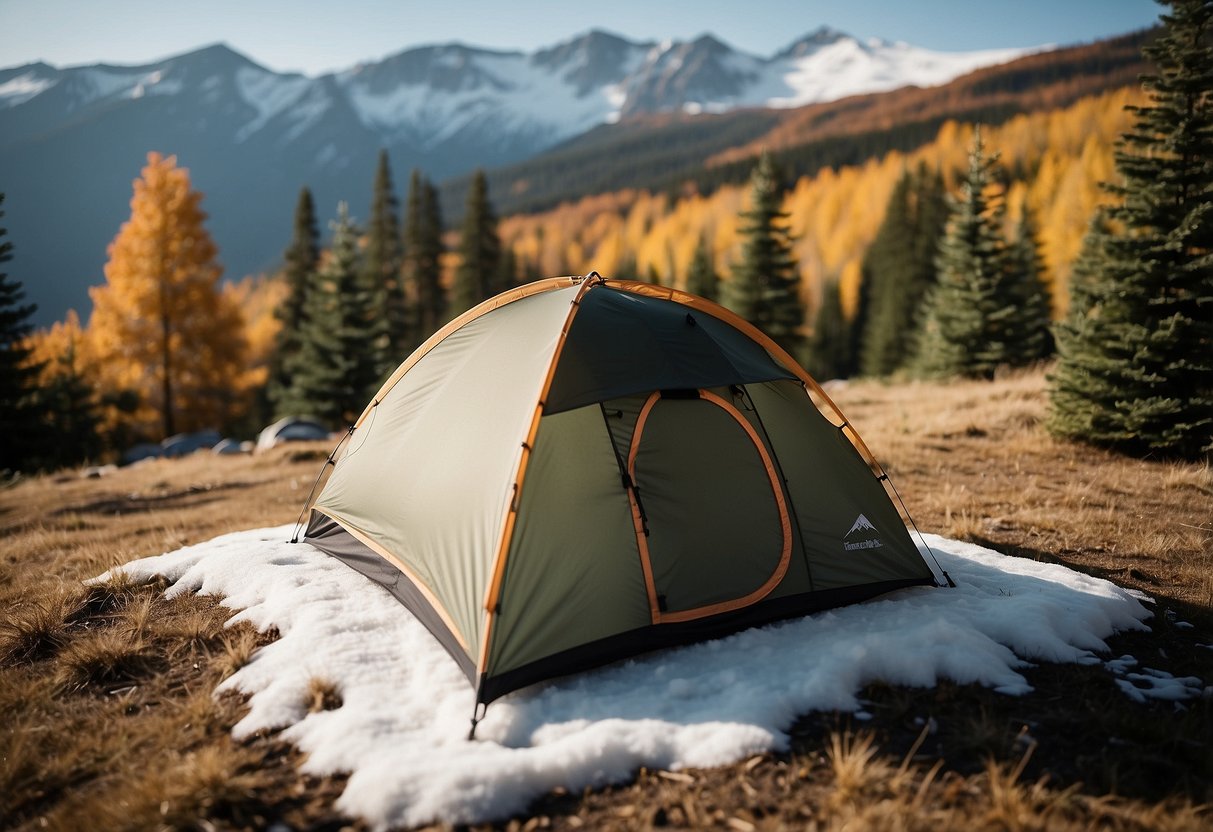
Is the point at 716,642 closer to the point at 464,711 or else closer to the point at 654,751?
the point at 654,751

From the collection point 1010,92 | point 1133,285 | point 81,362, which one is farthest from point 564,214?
point 1133,285

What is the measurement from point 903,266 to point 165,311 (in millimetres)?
42998

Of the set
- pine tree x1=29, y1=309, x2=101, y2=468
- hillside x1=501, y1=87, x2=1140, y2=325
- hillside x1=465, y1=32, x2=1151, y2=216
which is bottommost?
pine tree x1=29, y1=309, x2=101, y2=468

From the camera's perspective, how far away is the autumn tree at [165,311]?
73.3ft

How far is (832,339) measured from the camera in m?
56.7

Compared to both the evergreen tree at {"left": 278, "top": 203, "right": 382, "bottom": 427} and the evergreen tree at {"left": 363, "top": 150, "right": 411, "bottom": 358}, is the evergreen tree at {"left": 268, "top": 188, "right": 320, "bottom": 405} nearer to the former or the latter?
the evergreen tree at {"left": 363, "top": 150, "right": 411, "bottom": 358}

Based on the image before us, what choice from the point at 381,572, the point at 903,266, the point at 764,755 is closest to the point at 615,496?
the point at 764,755

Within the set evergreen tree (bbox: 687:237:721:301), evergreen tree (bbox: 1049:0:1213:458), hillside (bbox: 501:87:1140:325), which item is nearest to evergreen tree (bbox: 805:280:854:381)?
hillside (bbox: 501:87:1140:325)

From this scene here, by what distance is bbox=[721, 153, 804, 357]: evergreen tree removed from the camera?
27688 mm

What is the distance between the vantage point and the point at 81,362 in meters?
25.3

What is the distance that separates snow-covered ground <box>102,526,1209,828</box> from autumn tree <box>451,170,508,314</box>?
3359 centimetres

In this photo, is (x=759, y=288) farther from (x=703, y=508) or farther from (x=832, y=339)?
(x=832, y=339)

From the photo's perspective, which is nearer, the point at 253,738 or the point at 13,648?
the point at 253,738

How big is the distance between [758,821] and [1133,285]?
9.53 meters
